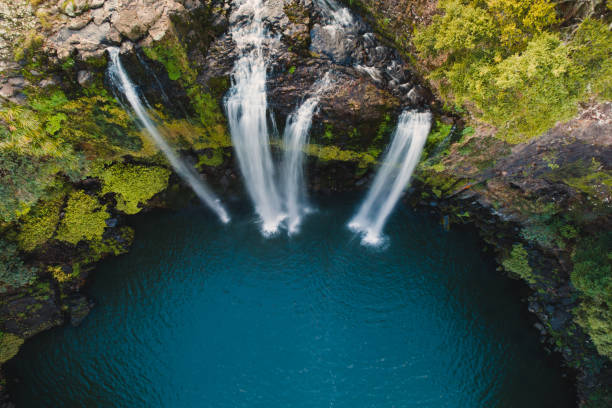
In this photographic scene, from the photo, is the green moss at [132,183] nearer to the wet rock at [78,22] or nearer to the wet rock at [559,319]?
the wet rock at [78,22]

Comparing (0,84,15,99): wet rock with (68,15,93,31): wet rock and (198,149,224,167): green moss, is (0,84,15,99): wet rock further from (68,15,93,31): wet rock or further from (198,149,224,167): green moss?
(198,149,224,167): green moss

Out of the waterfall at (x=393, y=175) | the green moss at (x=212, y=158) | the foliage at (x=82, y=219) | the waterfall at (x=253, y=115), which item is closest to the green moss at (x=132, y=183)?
the foliage at (x=82, y=219)

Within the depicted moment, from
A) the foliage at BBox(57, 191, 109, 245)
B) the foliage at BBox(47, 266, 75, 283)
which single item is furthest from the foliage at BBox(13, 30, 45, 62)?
the foliage at BBox(47, 266, 75, 283)

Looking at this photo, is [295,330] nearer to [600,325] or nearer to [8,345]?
[600,325]

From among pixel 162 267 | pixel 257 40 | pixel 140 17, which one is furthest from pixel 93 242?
pixel 257 40

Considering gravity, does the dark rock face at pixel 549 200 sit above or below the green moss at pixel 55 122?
above
